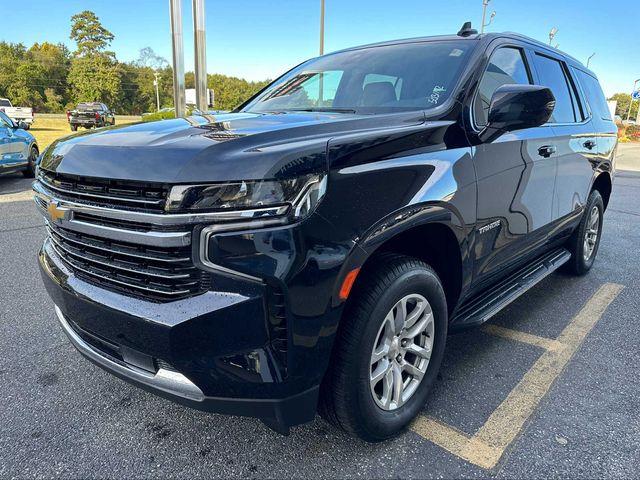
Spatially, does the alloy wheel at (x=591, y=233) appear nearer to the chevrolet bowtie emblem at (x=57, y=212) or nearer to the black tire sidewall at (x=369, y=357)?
the black tire sidewall at (x=369, y=357)

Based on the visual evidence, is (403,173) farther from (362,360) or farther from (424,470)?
(424,470)

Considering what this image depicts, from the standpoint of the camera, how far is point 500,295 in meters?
2.94

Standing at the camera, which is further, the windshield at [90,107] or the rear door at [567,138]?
the windshield at [90,107]

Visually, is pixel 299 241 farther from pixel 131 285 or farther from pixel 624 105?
pixel 624 105

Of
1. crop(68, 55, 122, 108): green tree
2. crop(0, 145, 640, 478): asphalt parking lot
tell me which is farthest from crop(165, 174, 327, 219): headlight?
crop(68, 55, 122, 108): green tree

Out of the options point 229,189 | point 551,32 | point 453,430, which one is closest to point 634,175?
point 453,430

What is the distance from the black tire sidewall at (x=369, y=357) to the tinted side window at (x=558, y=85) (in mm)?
1950

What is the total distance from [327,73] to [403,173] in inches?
65.3

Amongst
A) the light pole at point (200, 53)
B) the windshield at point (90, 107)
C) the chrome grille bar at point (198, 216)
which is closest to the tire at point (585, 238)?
the chrome grille bar at point (198, 216)

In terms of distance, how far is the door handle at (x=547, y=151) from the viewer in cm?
306

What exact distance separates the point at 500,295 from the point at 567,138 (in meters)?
1.41

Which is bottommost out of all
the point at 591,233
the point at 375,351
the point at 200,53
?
the point at 591,233

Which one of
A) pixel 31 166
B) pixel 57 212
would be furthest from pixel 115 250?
pixel 31 166

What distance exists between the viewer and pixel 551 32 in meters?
32.3
